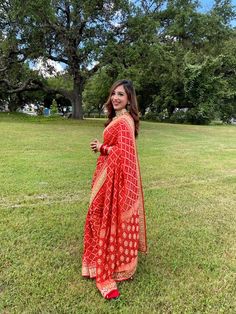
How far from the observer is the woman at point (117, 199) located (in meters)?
2.44

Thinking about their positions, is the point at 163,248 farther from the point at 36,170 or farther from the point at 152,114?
the point at 152,114

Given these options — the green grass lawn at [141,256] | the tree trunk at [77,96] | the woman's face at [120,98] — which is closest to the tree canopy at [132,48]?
the tree trunk at [77,96]

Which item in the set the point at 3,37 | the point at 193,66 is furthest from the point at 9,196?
the point at 193,66

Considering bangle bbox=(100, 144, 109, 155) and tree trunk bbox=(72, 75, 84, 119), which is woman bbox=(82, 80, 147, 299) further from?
tree trunk bbox=(72, 75, 84, 119)

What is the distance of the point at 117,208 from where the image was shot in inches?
96.3

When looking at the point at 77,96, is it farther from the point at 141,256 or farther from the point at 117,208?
the point at 117,208

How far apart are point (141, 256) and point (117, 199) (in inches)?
34.1

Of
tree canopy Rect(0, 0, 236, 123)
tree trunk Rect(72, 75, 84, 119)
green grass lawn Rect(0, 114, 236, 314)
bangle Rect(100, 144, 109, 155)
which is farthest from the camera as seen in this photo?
tree trunk Rect(72, 75, 84, 119)

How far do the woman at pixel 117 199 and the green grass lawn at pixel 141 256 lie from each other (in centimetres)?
15

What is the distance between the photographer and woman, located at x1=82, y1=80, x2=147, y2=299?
8.02 ft

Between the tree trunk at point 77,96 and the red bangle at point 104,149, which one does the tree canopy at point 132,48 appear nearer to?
the tree trunk at point 77,96

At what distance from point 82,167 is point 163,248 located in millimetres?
3481

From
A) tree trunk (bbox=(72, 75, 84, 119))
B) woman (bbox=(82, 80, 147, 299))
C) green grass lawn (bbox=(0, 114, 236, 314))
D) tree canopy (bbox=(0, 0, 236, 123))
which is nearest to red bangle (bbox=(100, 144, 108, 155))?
woman (bbox=(82, 80, 147, 299))

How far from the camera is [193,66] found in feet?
74.0
